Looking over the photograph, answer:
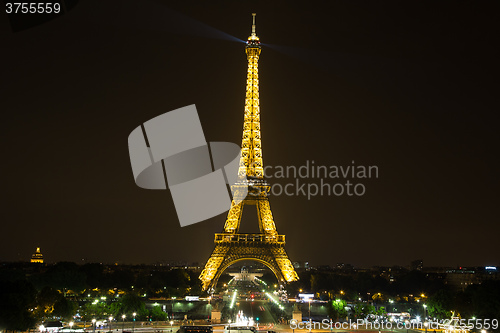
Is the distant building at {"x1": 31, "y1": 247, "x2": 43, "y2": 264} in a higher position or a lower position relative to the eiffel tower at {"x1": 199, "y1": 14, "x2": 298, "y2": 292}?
higher

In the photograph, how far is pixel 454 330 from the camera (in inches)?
1984

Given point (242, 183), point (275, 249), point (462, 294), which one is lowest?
point (462, 294)

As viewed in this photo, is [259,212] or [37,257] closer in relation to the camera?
[259,212]

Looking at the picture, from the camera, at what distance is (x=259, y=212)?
264ft

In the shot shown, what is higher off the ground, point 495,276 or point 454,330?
point 495,276

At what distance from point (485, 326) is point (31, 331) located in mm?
33445

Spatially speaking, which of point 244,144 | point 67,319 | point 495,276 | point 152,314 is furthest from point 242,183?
point 495,276

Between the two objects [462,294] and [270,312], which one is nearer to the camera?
[462,294]

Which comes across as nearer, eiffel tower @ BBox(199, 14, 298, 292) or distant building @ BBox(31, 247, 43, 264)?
eiffel tower @ BBox(199, 14, 298, 292)

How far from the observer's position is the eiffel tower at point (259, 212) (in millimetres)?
78625

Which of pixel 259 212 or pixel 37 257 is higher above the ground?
pixel 37 257

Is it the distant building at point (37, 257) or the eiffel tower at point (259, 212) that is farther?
the distant building at point (37, 257)

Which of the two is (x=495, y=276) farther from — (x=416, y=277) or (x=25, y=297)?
(x=25, y=297)

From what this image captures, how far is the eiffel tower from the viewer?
78625mm
